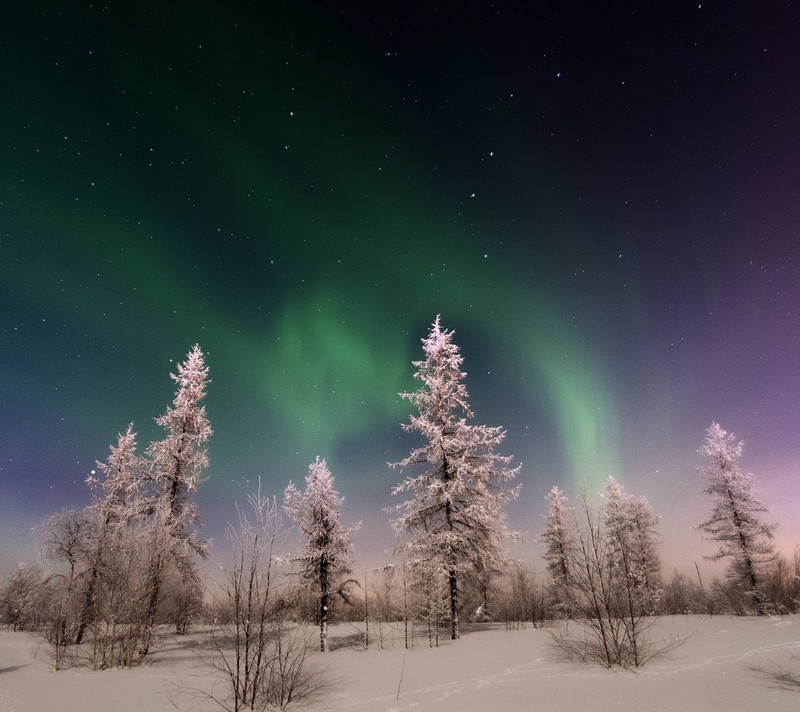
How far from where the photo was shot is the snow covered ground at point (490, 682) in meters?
7.07

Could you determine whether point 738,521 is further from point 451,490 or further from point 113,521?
point 113,521

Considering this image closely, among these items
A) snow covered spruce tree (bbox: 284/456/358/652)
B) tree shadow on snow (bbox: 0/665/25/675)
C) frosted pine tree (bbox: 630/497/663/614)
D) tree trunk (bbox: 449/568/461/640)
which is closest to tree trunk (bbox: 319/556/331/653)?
snow covered spruce tree (bbox: 284/456/358/652)

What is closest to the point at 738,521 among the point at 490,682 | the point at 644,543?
the point at 644,543

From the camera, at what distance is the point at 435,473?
730 inches

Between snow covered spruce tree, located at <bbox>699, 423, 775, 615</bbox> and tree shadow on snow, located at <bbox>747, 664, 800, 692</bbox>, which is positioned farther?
snow covered spruce tree, located at <bbox>699, 423, 775, 615</bbox>

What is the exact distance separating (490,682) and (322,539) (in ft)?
47.1

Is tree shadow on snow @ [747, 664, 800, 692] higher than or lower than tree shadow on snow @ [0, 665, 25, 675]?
higher

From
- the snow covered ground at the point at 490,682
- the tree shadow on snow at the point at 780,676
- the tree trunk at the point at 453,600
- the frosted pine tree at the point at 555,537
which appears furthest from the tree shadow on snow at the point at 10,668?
the frosted pine tree at the point at 555,537

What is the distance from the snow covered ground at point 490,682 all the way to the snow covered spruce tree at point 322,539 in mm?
7267

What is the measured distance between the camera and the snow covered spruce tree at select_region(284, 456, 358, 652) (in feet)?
68.6

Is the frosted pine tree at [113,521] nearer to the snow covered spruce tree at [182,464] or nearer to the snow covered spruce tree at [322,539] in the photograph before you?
the snow covered spruce tree at [182,464]

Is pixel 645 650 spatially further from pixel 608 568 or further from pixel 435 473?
pixel 435 473

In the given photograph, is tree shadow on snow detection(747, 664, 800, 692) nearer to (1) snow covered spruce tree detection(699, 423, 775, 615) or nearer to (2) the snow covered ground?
(2) the snow covered ground

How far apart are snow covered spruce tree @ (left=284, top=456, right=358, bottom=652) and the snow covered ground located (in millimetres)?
7267
